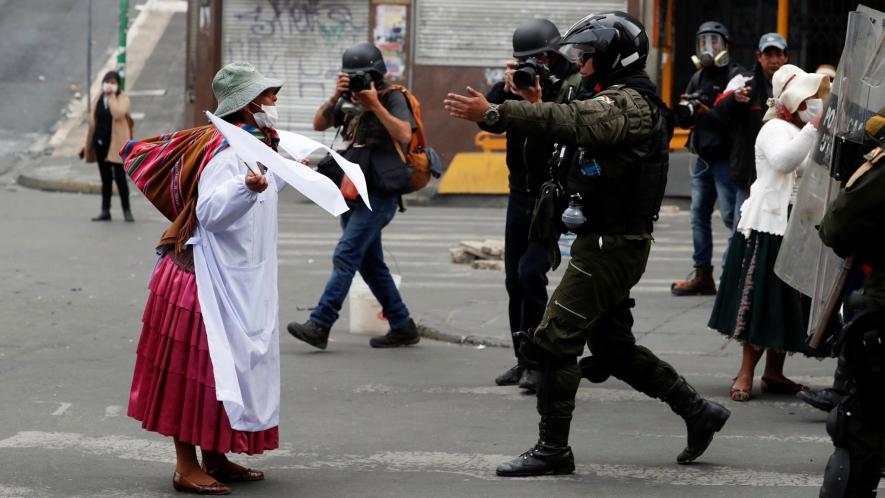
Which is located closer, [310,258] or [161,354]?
[161,354]

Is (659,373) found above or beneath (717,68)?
beneath

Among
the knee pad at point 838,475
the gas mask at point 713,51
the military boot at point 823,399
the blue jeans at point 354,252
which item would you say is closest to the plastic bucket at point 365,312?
the blue jeans at point 354,252

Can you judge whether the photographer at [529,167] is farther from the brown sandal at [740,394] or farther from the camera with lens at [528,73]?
the brown sandal at [740,394]

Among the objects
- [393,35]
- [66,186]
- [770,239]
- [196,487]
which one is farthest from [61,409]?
[393,35]

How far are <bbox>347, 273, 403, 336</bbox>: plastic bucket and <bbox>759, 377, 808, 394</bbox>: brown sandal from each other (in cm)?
289

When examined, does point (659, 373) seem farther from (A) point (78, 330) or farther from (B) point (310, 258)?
(B) point (310, 258)

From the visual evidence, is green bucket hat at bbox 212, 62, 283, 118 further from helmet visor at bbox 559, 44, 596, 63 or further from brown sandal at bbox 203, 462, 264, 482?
brown sandal at bbox 203, 462, 264, 482

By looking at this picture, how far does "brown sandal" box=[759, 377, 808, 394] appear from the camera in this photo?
7801mm

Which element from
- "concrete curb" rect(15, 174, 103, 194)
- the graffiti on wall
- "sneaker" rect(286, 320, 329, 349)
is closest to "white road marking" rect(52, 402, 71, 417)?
"sneaker" rect(286, 320, 329, 349)

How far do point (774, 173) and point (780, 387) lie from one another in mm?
1177

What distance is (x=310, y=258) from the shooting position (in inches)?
535

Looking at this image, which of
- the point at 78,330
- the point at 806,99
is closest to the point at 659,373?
the point at 806,99

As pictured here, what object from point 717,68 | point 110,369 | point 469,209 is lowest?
point 469,209

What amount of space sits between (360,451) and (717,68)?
5.86 metres
